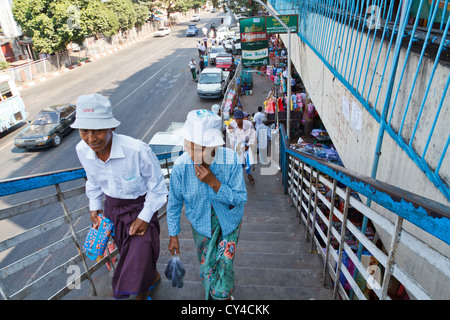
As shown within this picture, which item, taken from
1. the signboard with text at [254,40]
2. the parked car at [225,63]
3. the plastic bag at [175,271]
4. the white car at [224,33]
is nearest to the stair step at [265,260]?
the plastic bag at [175,271]

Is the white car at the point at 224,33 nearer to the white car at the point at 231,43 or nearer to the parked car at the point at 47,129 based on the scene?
the white car at the point at 231,43

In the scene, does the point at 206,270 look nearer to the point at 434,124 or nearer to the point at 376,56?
the point at 434,124

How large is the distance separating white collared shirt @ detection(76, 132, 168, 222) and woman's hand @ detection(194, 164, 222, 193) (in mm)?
481

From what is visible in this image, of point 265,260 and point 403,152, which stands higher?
point 403,152

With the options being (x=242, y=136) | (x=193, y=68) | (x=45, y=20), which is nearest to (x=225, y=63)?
(x=193, y=68)

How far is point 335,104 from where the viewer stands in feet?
17.7

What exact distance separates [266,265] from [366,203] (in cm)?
144

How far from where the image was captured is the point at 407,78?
9.20 ft

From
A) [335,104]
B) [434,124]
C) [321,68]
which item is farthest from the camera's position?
[321,68]

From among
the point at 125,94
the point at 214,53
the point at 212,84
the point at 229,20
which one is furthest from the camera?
the point at 229,20

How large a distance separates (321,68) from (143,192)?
5402mm

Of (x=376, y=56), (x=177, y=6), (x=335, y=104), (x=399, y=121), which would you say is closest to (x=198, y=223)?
(x=399, y=121)

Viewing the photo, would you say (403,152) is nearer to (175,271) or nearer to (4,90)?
(175,271)

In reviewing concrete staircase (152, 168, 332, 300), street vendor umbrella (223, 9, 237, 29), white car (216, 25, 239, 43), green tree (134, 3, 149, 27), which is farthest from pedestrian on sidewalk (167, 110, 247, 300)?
green tree (134, 3, 149, 27)
